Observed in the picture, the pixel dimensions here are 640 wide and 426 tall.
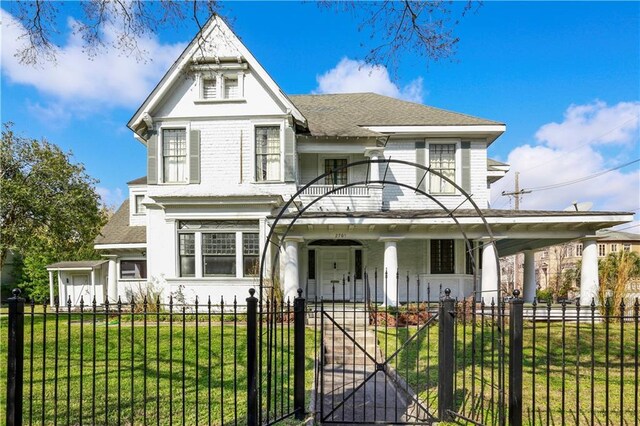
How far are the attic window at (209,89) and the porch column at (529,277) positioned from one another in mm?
14598

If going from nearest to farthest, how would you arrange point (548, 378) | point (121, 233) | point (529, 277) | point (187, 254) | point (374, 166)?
1. point (548, 378)
2. point (187, 254)
3. point (374, 166)
4. point (529, 277)
5. point (121, 233)

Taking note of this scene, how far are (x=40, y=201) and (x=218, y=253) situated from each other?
357 inches

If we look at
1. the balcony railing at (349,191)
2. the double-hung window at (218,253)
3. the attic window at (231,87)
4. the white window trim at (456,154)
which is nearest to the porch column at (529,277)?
the white window trim at (456,154)

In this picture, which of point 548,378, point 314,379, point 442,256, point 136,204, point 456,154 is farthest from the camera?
point 136,204

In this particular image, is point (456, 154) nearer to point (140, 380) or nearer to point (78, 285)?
point (140, 380)

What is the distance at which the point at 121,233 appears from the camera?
62.2 ft

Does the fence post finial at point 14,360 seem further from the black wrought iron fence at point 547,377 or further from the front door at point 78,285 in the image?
the front door at point 78,285

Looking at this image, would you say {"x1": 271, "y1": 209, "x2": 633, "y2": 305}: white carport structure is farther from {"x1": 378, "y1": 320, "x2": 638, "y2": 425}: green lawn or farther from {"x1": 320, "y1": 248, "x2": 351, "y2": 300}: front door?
{"x1": 378, "y1": 320, "x2": 638, "y2": 425}: green lawn

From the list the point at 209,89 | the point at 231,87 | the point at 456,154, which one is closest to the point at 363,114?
the point at 456,154

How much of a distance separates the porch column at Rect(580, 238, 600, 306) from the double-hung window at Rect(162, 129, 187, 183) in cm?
1449

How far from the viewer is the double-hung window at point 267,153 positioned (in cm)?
1430

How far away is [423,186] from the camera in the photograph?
15703 mm

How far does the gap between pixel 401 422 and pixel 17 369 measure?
15.2ft

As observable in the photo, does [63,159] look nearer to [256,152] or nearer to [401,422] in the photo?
[256,152]
